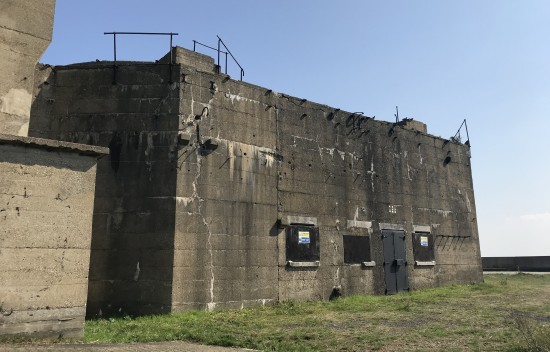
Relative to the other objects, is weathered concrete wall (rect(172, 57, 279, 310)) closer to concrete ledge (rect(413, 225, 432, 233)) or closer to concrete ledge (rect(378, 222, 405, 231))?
concrete ledge (rect(378, 222, 405, 231))

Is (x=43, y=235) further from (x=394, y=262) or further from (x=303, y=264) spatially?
(x=394, y=262)

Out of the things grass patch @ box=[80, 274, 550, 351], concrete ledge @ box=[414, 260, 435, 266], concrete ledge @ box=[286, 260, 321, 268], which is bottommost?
grass patch @ box=[80, 274, 550, 351]

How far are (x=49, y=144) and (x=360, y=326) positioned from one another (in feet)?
25.9

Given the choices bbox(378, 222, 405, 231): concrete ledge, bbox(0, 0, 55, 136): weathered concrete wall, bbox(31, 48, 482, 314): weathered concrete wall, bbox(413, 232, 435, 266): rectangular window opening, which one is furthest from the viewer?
bbox(413, 232, 435, 266): rectangular window opening

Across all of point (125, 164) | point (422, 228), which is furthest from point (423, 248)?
point (125, 164)

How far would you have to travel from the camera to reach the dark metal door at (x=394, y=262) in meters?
16.9

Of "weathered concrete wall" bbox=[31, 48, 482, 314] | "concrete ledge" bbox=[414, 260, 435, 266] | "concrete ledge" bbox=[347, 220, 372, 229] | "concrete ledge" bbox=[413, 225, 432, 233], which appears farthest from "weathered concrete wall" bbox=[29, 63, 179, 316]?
"concrete ledge" bbox=[413, 225, 432, 233]

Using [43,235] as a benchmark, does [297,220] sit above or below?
above

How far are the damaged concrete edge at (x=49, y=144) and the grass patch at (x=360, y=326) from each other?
12.0 feet

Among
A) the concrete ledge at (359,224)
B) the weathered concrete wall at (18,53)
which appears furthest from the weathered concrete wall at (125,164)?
the concrete ledge at (359,224)

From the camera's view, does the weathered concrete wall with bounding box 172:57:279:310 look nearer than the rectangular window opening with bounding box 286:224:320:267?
Yes

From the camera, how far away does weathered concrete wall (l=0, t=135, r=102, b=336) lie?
7352mm

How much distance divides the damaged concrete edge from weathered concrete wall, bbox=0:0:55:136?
79.1 inches

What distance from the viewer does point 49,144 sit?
25.7ft
